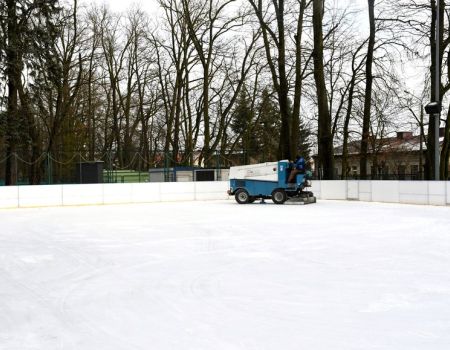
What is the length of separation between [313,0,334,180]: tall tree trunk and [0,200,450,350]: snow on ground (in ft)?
42.6

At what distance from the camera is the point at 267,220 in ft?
41.3

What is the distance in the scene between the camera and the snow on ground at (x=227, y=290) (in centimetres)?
361

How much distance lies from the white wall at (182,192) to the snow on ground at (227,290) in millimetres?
→ 8054

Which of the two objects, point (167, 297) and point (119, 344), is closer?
point (119, 344)

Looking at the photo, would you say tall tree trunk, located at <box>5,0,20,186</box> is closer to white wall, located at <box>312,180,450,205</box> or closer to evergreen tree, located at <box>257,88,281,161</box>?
white wall, located at <box>312,180,450,205</box>

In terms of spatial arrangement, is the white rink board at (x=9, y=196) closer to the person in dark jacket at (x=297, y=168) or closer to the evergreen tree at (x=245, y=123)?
the person in dark jacket at (x=297, y=168)

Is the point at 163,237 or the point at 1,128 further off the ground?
the point at 1,128

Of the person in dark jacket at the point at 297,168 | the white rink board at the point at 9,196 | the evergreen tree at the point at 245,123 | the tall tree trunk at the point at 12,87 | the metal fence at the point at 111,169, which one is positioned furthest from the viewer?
the evergreen tree at the point at 245,123

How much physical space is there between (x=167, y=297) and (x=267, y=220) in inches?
314

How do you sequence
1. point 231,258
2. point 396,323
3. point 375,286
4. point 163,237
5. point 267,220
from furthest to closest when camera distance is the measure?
point 267,220, point 163,237, point 231,258, point 375,286, point 396,323

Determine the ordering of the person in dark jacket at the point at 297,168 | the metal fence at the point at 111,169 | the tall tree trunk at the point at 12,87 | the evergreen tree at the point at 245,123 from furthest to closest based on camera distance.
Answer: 1. the evergreen tree at the point at 245,123
2. the metal fence at the point at 111,169
3. the tall tree trunk at the point at 12,87
4. the person in dark jacket at the point at 297,168

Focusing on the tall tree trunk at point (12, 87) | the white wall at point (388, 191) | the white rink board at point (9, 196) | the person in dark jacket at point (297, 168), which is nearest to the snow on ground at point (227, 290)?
the white wall at point (388, 191)

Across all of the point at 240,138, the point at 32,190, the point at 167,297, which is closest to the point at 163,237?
the point at 167,297

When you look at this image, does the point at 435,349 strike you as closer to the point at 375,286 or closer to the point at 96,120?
the point at 375,286
